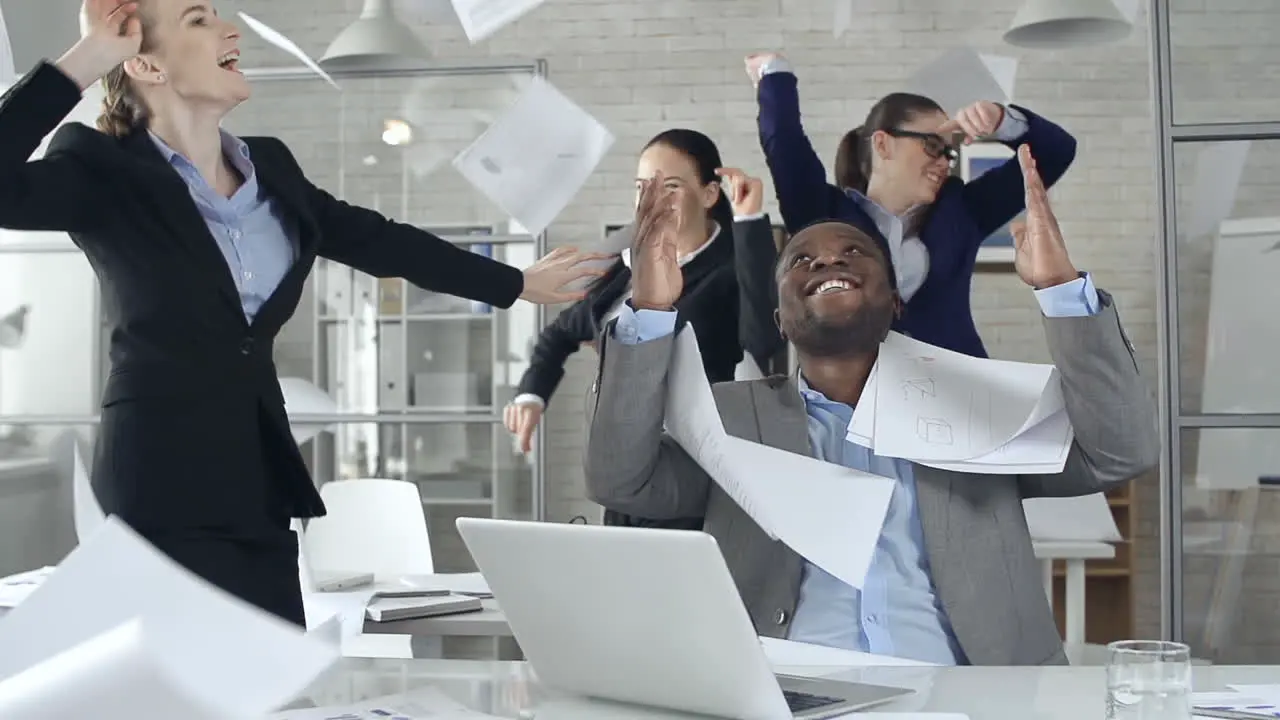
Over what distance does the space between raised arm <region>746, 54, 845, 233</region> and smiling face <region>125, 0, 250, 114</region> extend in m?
1.06

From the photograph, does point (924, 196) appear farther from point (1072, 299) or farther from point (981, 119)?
point (1072, 299)

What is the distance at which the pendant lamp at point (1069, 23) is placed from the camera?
12.7 feet

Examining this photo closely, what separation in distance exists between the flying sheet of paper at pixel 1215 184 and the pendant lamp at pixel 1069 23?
45.0 inches

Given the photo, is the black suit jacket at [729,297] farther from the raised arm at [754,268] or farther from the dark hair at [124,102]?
the dark hair at [124,102]

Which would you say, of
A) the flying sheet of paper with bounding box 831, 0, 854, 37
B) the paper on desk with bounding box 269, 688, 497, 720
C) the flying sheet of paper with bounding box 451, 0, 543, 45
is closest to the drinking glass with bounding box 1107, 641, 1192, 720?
the paper on desk with bounding box 269, 688, 497, 720

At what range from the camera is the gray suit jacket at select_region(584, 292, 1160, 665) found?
1.81m

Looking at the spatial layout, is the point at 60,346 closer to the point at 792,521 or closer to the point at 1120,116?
the point at 792,521

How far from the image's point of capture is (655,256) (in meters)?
1.81

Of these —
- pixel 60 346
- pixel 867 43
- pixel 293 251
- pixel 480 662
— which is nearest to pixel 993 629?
pixel 480 662

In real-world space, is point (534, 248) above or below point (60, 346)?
above

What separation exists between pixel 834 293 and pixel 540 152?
47.9 inches

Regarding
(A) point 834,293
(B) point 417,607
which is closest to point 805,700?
(A) point 834,293

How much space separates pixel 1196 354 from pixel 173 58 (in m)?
2.08

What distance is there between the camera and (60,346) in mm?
5043
